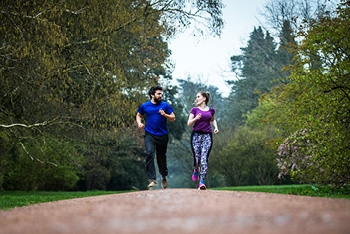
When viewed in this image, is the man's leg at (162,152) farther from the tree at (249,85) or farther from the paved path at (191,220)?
the tree at (249,85)

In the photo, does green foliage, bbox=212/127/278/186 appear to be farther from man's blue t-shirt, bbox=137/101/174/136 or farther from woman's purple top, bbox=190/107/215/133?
man's blue t-shirt, bbox=137/101/174/136

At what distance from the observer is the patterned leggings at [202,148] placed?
1101 centimetres

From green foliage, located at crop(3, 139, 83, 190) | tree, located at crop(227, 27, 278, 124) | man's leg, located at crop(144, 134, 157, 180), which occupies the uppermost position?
tree, located at crop(227, 27, 278, 124)

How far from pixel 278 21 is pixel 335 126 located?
76.7 ft

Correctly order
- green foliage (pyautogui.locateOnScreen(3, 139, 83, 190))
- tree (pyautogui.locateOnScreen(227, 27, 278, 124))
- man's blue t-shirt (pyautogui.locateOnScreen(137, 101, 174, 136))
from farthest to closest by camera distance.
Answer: tree (pyautogui.locateOnScreen(227, 27, 278, 124)) → green foliage (pyautogui.locateOnScreen(3, 139, 83, 190)) → man's blue t-shirt (pyautogui.locateOnScreen(137, 101, 174, 136))

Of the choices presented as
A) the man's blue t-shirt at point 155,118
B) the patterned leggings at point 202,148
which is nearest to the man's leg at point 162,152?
the man's blue t-shirt at point 155,118

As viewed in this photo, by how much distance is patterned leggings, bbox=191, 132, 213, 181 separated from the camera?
11008 millimetres

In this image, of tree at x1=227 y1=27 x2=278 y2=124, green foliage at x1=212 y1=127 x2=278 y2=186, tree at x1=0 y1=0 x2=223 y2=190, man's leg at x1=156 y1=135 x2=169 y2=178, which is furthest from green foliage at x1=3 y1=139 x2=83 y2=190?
tree at x1=227 y1=27 x2=278 y2=124

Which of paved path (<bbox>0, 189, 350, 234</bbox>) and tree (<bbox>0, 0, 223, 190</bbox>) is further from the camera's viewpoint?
tree (<bbox>0, 0, 223, 190</bbox>)

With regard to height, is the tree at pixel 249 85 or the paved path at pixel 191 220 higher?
the tree at pixel 249 85

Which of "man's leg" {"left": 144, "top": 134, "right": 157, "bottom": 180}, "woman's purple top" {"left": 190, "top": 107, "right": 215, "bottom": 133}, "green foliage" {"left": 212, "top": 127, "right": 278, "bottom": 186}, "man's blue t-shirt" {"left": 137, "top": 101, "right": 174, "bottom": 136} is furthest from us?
"green foliage" {"left": 212, "top": 127, "right": 278, "bottom": 186}

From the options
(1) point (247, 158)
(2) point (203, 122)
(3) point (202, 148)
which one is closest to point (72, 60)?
(2) point (203, 122)

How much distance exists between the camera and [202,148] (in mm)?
11055

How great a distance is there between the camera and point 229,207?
5.80m
